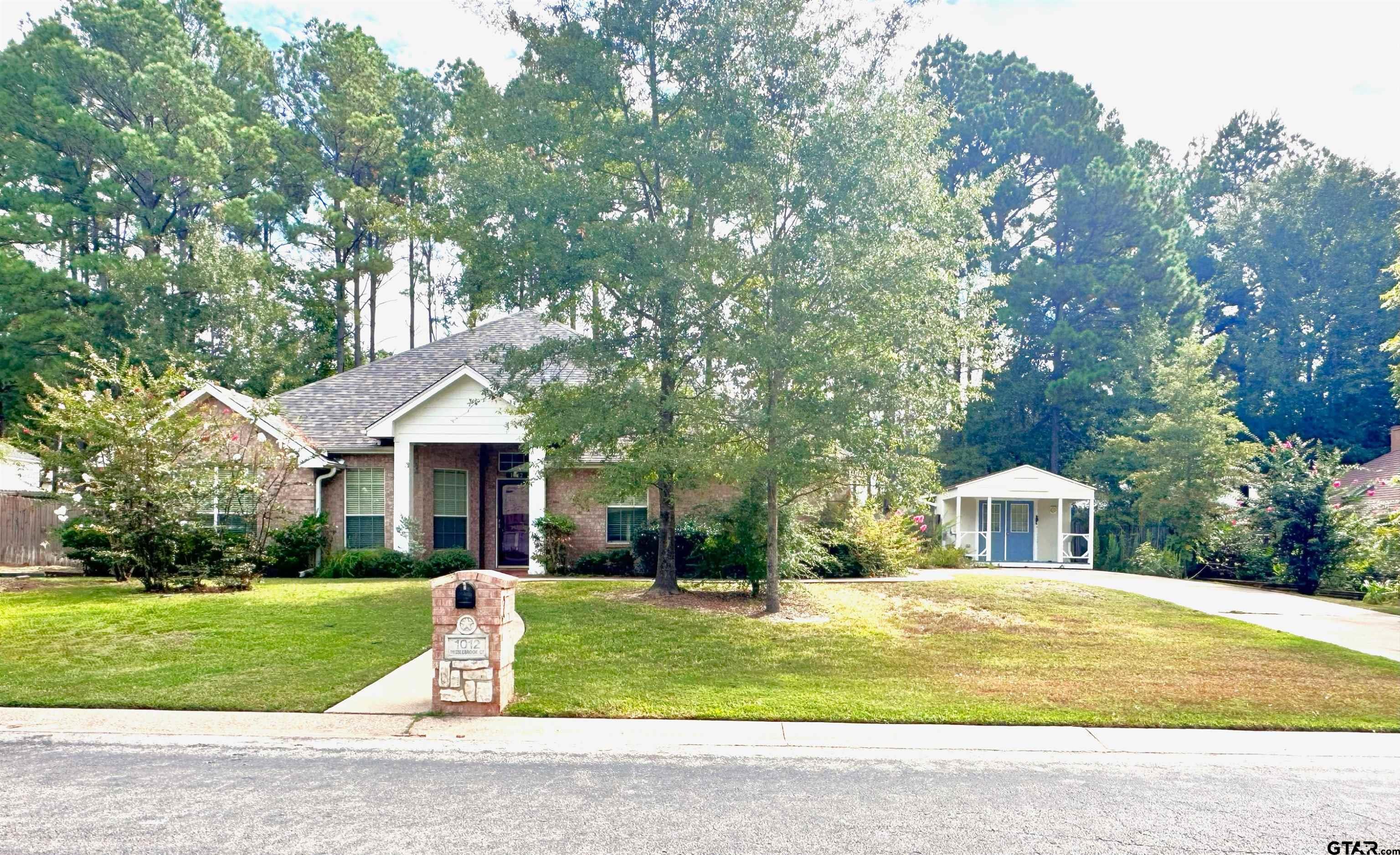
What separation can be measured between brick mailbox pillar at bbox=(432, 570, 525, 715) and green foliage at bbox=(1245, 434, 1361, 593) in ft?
59.1

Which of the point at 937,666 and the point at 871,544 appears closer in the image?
the point at 937,666

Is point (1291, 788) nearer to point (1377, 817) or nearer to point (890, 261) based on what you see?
point (1377, 817)

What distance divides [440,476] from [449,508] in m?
0.77

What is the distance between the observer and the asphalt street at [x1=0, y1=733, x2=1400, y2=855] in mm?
4551

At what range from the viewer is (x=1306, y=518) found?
18.0 metres

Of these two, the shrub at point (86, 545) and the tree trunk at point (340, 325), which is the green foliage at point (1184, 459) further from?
the tree trunk at point (340, 325)

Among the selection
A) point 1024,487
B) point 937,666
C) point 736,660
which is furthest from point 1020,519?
point 736,660

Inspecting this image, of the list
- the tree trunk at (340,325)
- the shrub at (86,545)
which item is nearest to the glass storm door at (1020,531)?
the shrub at (86,545)

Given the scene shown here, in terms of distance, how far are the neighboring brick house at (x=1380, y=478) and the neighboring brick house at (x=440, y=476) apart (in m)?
17.0

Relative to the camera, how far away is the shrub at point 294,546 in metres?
17.0

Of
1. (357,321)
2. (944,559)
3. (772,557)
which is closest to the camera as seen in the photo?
(772,557)

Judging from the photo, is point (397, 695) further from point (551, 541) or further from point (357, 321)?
point (357, 321)

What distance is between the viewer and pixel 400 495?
57.3 feet

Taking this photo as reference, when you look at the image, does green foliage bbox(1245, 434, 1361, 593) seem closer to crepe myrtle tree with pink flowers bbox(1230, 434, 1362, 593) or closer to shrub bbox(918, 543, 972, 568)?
crepe myrtle tree with pink flowers bbox(1230, 434, 1362, 593)
